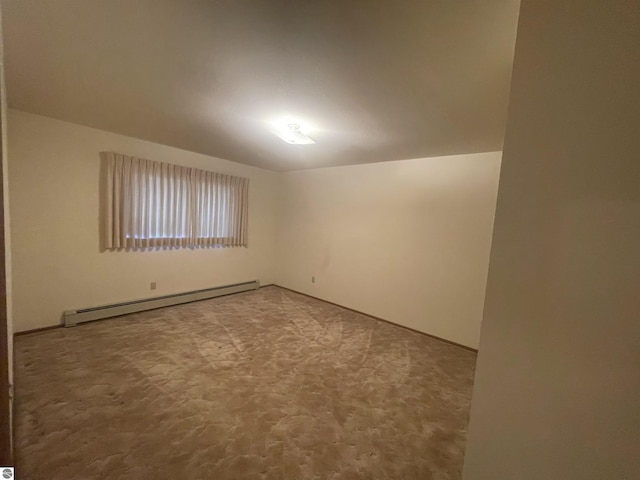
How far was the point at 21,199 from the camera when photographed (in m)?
2.79

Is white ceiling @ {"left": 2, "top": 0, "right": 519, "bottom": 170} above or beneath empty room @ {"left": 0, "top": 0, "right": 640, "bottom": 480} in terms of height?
above

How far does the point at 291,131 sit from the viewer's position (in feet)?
9.08

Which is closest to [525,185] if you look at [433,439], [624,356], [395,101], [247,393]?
[624,356]

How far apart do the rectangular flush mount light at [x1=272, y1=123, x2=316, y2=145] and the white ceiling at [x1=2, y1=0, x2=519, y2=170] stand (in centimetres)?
16

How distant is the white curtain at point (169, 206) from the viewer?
3.34 m

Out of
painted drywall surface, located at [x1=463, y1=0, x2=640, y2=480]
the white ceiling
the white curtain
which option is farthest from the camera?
the white curtain

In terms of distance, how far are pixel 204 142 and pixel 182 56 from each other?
6.12ft

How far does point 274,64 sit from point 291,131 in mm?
974

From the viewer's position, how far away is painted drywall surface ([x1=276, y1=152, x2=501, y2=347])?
3.11m

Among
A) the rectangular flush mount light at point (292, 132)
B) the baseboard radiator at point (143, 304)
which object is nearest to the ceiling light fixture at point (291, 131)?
the rectangular flush mount light at point (292, 132)

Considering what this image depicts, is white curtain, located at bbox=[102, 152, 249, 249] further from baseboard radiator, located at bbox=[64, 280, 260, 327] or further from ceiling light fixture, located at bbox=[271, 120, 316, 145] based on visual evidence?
ceiling light fixture, located at bbox=[271, 120, 316, 145]

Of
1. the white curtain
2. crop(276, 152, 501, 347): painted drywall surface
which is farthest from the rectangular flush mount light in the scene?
the white curtain

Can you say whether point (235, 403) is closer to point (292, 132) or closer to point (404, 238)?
point (292, 132)

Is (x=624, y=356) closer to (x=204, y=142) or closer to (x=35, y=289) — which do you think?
(x=204, y=142)
